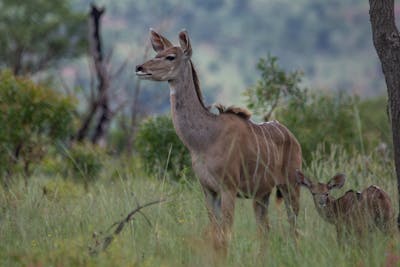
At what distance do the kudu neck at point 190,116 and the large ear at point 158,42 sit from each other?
0.57m

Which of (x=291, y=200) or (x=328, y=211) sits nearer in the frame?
(x=328, y=211)

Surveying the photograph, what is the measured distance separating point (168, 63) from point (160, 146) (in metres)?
5.27

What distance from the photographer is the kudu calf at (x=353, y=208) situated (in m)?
8.63

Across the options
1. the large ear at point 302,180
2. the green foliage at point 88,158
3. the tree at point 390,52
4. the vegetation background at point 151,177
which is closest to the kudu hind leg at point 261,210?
the vegetation background at point 151,177

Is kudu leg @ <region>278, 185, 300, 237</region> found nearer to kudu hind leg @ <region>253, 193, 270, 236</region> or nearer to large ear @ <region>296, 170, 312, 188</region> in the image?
kudu hind leg @ <region>253, 193, 270, 236</region>

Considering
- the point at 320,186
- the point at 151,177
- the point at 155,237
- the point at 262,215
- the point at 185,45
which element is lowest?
the point at 155,237

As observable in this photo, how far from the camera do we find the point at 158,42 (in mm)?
10039

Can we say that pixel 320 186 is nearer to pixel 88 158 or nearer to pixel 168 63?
pixel 168 63

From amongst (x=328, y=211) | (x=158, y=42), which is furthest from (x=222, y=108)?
(x=328, y=211)

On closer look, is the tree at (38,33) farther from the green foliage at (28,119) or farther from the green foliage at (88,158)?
the green foliage at (28,119)

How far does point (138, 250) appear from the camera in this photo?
8.02 meters

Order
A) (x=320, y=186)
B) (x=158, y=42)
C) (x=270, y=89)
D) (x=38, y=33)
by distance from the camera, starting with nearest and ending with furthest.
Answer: (x=320, y=186), (x=158, y=42), (x=270, y=89), (x=38, y=33)

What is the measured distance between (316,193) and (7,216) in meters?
2.89

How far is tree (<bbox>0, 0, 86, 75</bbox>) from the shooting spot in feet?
124
